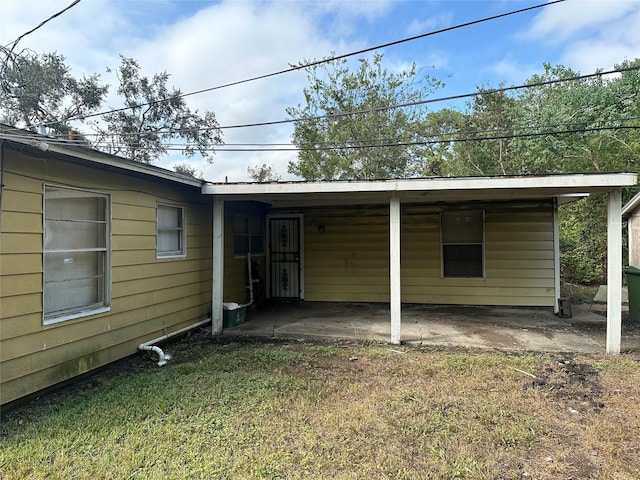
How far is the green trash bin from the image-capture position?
21.9ft

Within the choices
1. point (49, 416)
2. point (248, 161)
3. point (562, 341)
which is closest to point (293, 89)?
point (248, 161)

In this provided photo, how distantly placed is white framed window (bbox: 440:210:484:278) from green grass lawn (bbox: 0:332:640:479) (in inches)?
138

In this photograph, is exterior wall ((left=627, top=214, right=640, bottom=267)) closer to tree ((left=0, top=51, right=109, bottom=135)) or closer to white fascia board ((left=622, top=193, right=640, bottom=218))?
white fascia board ((left=622, top=193, right=640, bottom=218))

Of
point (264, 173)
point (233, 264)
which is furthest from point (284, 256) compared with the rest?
point (264, 173)

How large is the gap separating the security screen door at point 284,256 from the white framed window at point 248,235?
372mm

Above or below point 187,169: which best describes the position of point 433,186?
below

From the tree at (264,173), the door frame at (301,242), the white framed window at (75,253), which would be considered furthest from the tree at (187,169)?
the white framed window at (75,253)

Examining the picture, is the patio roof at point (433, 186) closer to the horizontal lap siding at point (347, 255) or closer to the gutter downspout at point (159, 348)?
the gutter downspout at point (159, 348)

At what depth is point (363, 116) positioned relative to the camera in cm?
1642

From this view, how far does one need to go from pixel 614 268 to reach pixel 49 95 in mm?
17883

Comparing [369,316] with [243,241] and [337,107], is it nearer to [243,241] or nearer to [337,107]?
[243,241]

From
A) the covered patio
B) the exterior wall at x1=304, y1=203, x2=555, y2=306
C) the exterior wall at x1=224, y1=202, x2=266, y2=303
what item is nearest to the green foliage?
the exterior wall at x1=304, y1=203, x2=555, y2=306

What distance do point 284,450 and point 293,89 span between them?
53.6ft

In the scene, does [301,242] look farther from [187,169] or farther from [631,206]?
[187,169]
